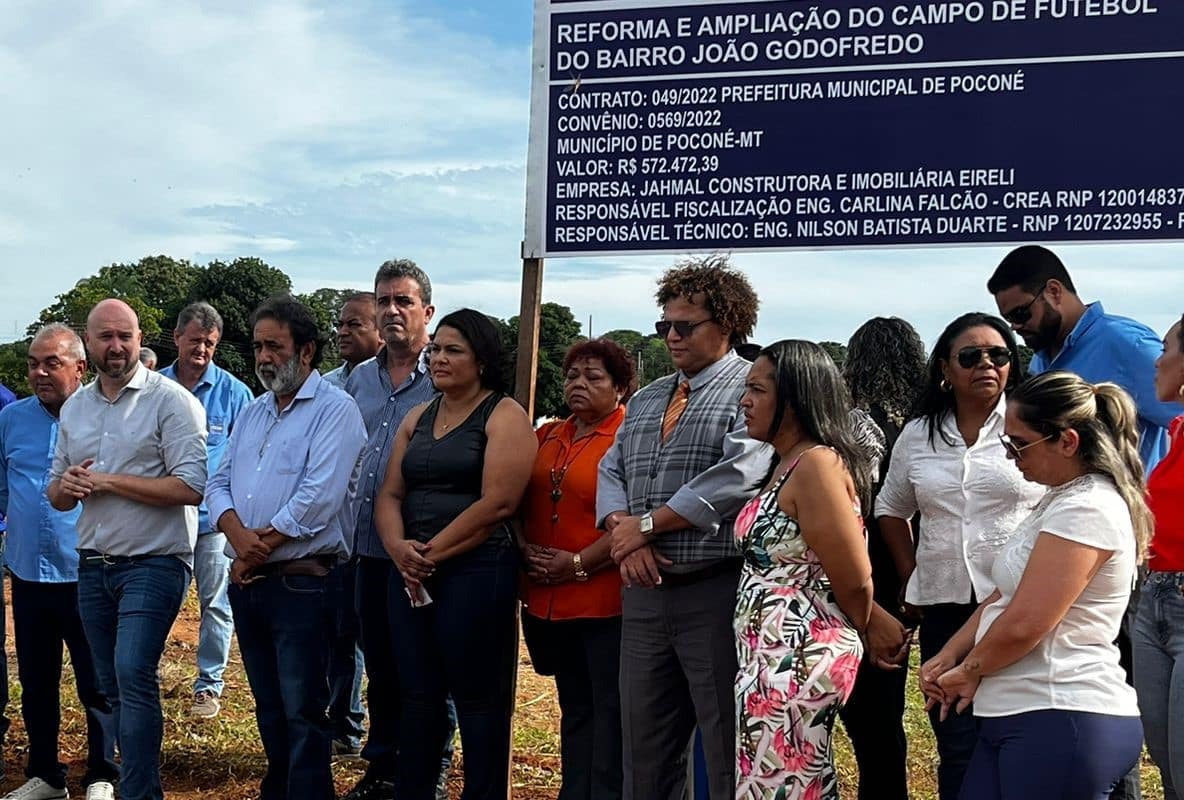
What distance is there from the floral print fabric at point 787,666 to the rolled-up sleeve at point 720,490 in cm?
32

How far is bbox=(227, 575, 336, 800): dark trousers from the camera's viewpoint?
4.88 metres

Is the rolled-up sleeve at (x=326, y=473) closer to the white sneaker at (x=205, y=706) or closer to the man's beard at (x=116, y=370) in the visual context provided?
the man's beard at (x=116, y=370)

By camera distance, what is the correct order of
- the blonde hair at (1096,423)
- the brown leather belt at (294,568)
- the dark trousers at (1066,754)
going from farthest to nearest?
the brown leather belt at (294,568)
the blonde hair at (1096,423)
the dark trousers at (1066,754)

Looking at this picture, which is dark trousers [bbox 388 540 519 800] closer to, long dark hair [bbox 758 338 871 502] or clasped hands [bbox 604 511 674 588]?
clasped hands [bbox 604 511 674 588]

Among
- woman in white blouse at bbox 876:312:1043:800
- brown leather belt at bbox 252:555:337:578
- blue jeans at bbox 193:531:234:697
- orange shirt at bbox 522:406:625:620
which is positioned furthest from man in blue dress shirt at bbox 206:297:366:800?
woman in white blouse at bbox 876:312:1043:800

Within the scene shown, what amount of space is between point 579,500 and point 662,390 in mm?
575

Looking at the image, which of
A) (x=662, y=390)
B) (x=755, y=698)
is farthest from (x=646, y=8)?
(x=755, y=698)

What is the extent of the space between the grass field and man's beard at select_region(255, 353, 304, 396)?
2049mm

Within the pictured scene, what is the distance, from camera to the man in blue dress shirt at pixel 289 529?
4887 mm

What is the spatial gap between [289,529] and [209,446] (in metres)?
2.39

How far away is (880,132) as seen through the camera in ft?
15.0

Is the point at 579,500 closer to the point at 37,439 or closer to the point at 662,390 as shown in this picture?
the point at 662,390

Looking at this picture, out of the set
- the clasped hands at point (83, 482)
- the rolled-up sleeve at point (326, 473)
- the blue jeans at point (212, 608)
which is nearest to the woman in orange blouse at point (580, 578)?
the rolled-up sleeve at point (326, 473)

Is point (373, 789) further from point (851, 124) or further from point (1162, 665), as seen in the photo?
point (851, 124)
